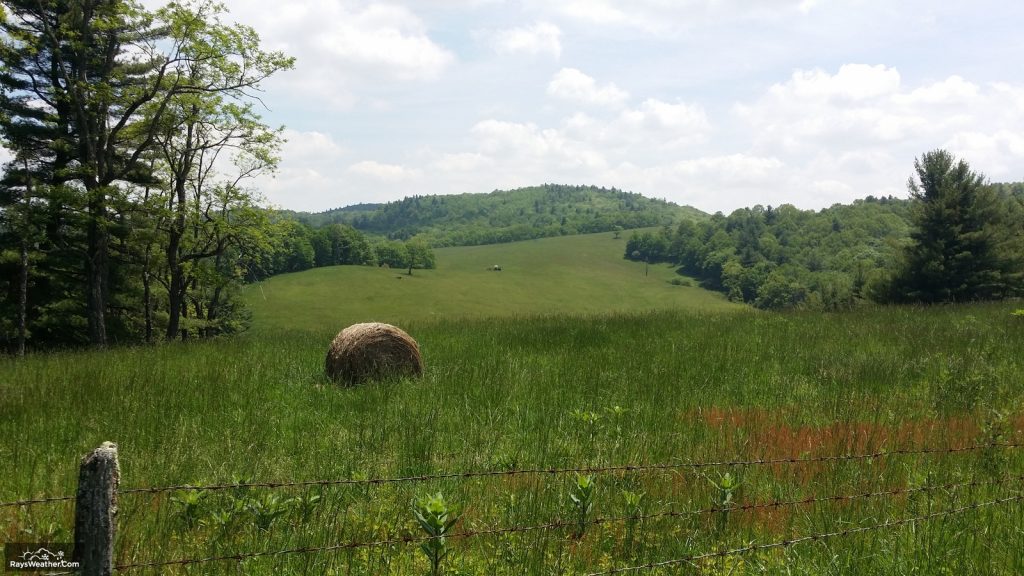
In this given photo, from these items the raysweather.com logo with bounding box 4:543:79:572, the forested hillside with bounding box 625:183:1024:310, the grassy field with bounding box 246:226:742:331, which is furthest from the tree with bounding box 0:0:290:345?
the forested hillside with bounding box 625:183:1024:310

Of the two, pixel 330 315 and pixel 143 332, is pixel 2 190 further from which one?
pixel 330 315

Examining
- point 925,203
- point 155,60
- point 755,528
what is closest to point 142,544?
point 755,528

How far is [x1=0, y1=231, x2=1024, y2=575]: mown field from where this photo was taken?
3734mm

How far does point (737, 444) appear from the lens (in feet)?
17.9

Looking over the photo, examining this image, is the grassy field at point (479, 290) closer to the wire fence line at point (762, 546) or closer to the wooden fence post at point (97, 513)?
the wire fence line at point (762, 546)

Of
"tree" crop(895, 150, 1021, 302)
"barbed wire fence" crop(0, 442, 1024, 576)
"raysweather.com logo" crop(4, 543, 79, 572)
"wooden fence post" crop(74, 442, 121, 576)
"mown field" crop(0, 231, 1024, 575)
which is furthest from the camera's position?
"tree" crop(895, 150, 1021, 302)

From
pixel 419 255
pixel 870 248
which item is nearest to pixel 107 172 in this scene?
pixel 419 255

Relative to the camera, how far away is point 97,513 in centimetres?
214

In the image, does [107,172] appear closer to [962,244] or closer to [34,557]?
[34,557]

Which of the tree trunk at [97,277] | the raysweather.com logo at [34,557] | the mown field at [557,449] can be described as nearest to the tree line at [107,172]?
the tree trunk at [97,277]

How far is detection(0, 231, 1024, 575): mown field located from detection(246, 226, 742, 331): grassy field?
43.8 meters

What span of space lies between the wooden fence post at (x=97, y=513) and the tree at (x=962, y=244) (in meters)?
33.3

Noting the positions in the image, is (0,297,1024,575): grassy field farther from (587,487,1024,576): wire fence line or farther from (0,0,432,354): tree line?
(0,0,432,354): tree line

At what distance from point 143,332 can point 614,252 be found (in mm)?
137266
